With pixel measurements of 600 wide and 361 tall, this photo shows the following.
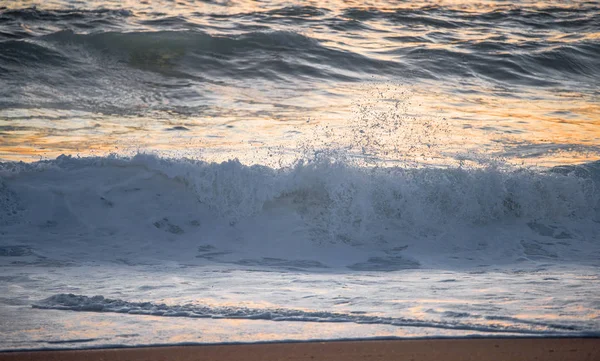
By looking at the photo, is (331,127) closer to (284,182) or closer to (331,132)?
(331,132)

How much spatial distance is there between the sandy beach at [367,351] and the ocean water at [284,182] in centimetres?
12

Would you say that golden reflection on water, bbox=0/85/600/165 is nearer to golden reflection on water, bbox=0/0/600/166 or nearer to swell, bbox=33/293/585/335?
golden reflection on water, bbox=0/0/600/166

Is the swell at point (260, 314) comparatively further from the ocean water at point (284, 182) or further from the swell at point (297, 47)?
the swell at point (297, 47)

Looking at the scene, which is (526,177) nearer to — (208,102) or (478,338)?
(478,338)

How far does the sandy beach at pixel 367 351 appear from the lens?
364 cm

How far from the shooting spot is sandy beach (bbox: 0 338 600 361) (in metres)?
3.64

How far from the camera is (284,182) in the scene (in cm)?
773

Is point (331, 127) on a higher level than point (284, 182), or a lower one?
higher

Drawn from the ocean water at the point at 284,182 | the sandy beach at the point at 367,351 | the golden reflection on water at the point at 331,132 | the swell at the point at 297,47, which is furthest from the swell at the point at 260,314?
the swell at the point at 297,47

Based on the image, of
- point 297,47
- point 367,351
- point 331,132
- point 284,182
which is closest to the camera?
point 367,351

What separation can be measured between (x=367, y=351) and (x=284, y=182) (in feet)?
13.7

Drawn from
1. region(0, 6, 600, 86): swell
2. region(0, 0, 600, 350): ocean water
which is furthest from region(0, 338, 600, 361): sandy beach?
region(0, 6, 600, 86): swell

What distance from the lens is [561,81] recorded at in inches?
570

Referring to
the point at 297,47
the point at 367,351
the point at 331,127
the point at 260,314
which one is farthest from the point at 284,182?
the point at 297,47
